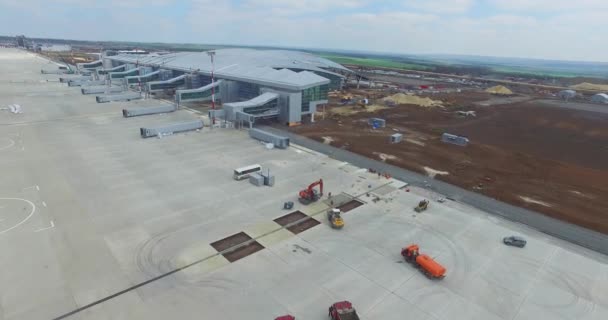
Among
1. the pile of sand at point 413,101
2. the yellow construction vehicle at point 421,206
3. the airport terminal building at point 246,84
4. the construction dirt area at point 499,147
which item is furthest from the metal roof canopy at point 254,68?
the yellow construction vehicle at point 421,206

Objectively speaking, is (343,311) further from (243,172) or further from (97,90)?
(97,90)

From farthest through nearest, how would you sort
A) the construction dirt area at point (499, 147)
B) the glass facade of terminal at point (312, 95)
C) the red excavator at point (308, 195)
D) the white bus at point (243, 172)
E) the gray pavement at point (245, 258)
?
the glass facade of terminal at point (312, 95), the white bus at point (243, 172), the construction dirt area at point (499, 147), the red excavator at point (308, 195), the gray pavement at point (245, 258)

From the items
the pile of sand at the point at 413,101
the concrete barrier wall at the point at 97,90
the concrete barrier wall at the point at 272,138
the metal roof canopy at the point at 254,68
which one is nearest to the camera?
the concrete barrier wall at the point at 272,138

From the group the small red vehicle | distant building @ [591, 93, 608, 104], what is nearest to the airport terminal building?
the small red vehicle

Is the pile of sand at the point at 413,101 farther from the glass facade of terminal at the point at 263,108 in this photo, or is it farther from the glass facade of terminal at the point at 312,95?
the glass facade of terminal at the point at 263,108

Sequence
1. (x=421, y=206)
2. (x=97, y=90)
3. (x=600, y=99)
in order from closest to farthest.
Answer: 1. (x=421, y=206)
2. (x=97, y=90)
3. (x=600, y=99)

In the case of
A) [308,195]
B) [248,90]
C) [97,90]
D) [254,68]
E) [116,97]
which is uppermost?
[254,68]

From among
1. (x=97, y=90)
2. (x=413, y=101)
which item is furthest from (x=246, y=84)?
(x=97, y=90)
